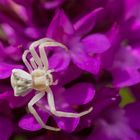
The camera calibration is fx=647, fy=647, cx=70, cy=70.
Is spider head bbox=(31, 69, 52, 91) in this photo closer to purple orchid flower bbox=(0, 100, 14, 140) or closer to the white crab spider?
the white crab spider

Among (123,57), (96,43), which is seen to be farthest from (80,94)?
(123,57)

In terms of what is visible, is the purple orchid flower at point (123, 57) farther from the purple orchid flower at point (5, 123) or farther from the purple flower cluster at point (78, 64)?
the purple orchid flower at point (5, 123)

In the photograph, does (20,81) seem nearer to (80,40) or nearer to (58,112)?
(58,112)

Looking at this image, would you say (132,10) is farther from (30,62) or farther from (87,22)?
(30,62)

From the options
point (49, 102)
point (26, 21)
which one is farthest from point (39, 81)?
point (26, 21)

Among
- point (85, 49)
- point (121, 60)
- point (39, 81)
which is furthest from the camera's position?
point (121, 60)

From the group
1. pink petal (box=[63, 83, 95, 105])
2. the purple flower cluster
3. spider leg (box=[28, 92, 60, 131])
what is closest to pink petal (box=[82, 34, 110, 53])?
the purple flower cluster
